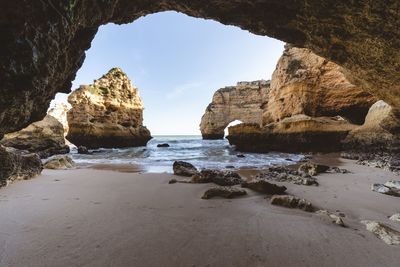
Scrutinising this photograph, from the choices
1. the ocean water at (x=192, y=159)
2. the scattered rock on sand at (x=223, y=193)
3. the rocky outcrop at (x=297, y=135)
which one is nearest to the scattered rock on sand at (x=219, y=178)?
the scattered rock on sand at (x=223, y=193)

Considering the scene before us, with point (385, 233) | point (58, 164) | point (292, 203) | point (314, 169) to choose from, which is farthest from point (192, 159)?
point (385, 233)

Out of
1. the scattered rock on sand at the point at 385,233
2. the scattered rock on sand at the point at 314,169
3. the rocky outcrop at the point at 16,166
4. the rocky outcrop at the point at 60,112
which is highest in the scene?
the rocky outcrop at the point at 60,112

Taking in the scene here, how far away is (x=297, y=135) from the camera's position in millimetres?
16391

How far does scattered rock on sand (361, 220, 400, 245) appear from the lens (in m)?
2.21

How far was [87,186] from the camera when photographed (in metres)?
4.75

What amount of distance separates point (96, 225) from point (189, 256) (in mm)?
1174

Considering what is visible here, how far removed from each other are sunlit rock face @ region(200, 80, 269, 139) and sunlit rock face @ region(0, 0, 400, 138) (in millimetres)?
49049

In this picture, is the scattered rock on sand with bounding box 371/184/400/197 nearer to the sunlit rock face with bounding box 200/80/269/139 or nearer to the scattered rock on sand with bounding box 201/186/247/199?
the scattered rock on sand with bounding box 201/186/247/199

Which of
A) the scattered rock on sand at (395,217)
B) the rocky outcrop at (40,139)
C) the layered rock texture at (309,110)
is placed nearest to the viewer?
the scattered rock on sand at (395,217)

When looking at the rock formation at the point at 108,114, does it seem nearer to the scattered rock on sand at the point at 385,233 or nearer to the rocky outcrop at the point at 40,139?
the rocky outcrop at the point at 40,139

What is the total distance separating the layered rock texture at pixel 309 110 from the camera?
1555cm

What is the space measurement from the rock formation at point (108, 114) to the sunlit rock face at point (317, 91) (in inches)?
720

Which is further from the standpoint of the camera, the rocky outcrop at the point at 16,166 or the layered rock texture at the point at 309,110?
the layered rock texture at the point at 309,110

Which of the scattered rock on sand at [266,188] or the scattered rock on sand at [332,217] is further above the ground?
the scattered rock on sand at [266,188]
